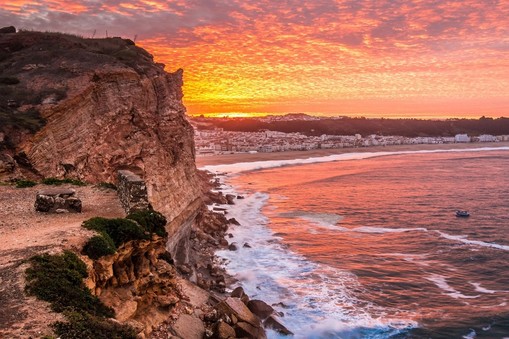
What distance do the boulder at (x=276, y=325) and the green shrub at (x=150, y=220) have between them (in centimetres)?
803

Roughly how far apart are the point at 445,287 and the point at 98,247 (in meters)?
19.8

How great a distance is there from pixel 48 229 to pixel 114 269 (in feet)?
7.98

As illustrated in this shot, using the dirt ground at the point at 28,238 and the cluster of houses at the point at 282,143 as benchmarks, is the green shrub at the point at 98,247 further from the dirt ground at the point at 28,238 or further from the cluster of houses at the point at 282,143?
the cluster of houses at the point at 282,143

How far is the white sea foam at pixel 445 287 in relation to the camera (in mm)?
21406

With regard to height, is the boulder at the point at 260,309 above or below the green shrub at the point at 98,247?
below

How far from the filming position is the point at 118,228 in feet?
34.8

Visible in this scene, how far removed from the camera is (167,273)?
488 inches

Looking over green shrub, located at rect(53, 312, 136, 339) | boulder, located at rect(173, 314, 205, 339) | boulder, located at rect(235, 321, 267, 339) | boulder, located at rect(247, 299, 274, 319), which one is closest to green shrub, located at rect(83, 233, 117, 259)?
green shrub, located at rect(53, 312, 136, 339)

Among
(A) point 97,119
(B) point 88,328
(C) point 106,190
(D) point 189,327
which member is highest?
(A) point 97,119

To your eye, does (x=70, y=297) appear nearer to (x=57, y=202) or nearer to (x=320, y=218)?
(x=57, y=202)

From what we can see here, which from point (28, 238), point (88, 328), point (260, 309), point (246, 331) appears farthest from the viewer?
point (260, 309)

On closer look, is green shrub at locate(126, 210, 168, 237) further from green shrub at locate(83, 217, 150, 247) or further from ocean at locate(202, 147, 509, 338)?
ocean at locate(202, 147, 509, 338)

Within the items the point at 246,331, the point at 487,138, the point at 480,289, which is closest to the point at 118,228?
the point at 246,331

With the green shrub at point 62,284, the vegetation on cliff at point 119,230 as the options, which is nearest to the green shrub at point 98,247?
the vegetation on cliff at point 119,230
